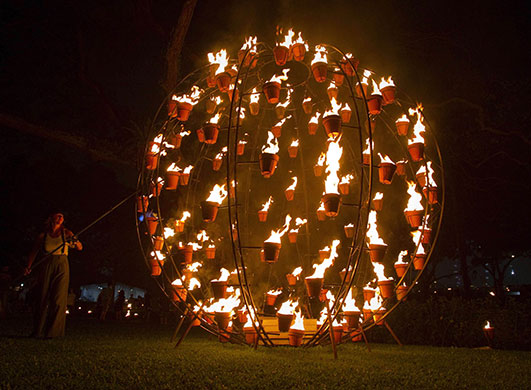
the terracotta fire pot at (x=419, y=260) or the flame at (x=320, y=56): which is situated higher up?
the flame at (x=320, y=56)

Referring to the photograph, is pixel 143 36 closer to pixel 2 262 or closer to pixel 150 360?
pixel 150 360

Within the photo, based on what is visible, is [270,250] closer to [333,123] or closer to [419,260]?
[333,123]

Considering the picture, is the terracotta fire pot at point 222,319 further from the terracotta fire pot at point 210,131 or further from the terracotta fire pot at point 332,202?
the terracotta fire pot at point 210,131

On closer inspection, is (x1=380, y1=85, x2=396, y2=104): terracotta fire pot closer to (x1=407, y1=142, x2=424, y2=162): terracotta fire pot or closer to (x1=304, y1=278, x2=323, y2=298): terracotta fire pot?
(x1=407, y1=142, x2=424, y2=162): terracotta fire pot

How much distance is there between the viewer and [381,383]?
11.1 feet

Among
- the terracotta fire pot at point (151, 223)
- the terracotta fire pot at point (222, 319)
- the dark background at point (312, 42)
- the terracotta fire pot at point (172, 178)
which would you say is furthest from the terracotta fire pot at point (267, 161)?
the dark background at point (312, 42)

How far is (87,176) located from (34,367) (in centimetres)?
1738

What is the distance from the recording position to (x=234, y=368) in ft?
12.4

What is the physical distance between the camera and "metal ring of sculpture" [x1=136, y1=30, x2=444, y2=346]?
185 inches

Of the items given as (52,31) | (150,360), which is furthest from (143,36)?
(150,360)

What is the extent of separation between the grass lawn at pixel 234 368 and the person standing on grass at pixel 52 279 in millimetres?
238

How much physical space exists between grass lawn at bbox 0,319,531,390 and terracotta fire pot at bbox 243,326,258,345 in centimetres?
15

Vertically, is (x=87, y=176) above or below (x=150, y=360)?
above

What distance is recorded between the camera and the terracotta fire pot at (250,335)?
4984 millimetres
